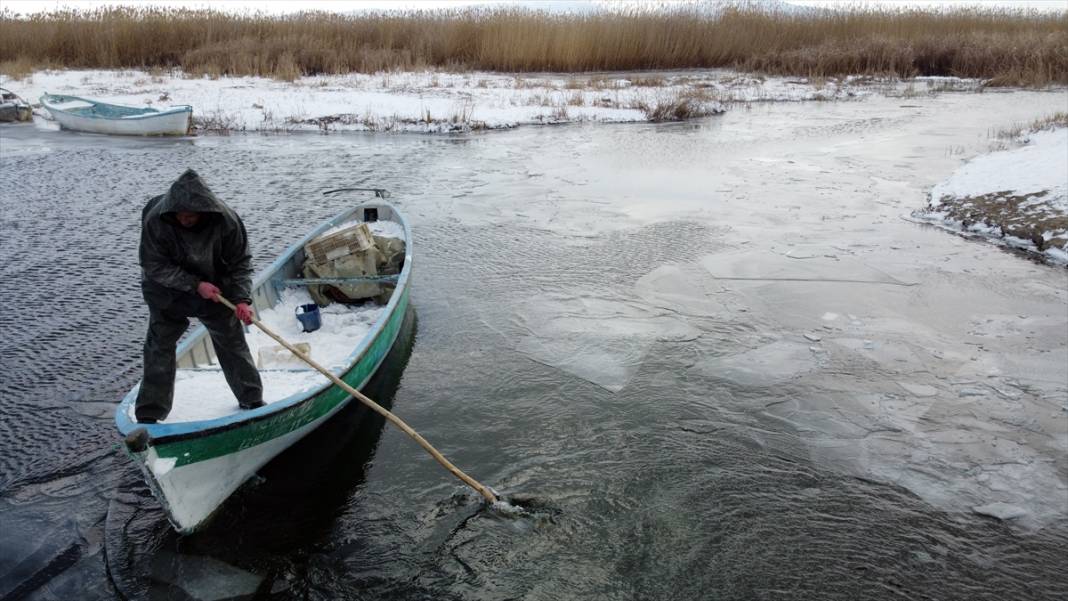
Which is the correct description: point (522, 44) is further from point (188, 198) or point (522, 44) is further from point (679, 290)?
point (188, 198)

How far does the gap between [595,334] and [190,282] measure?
388cm

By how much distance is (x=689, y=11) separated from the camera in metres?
27.4

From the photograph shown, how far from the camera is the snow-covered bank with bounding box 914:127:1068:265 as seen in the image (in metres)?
9.06

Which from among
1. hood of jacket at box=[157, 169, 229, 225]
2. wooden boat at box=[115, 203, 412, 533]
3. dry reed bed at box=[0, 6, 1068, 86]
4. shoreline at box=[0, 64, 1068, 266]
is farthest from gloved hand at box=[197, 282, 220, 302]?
dry reed bed at box=[0, 6, 1068, 86]

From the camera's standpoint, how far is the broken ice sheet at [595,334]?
6246 millimetres

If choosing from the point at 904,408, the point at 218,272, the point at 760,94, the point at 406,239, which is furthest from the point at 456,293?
the point at 760,94

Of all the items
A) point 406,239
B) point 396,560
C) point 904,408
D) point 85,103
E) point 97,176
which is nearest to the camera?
point 396,560

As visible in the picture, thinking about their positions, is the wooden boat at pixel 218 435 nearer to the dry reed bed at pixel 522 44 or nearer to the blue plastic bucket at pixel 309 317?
the blue plastic bucket at pixel 309 317

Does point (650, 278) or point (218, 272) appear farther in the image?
point (650, 278)

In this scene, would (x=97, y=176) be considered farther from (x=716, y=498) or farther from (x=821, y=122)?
(x=821, y=122)

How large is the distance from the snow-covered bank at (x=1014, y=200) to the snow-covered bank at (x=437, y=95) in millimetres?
8937

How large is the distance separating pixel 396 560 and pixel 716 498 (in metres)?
2.04

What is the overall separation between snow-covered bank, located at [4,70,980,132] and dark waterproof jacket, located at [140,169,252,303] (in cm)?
1405

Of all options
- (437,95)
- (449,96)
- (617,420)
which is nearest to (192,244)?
(617,420)
